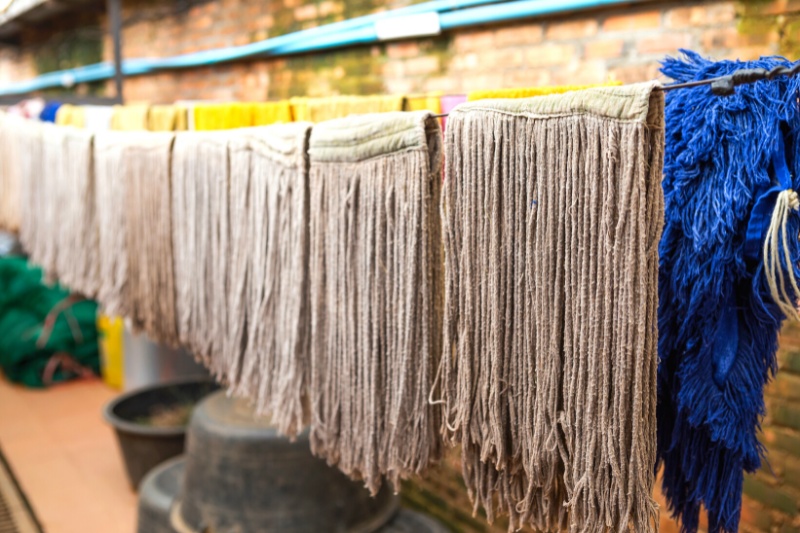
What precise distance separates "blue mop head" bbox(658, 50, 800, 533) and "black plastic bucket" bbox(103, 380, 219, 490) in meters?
2.88

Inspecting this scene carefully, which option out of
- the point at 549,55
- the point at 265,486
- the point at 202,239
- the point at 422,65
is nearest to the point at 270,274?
the point at 202,239

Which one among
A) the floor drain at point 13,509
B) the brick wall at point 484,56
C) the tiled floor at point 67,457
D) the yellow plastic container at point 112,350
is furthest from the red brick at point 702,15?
the yellow plastic container at point 112,350

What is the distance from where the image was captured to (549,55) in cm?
227

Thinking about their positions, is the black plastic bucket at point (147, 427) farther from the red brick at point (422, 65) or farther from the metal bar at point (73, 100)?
the red brick at point (422, 65)

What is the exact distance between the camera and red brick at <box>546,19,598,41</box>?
2129 millimetres

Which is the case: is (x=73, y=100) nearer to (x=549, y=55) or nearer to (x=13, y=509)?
(x=549, y=55)

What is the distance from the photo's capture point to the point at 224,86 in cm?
403

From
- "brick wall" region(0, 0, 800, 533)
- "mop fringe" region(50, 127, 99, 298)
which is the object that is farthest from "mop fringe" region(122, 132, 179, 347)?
"brick wall" region(0, 0, 800, 533)

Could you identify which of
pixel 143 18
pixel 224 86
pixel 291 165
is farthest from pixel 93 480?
pixel 291 165

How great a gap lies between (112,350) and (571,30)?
4.17 m

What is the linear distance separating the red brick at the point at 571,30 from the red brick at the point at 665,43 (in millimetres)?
171

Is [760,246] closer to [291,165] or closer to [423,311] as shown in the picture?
[423,311]

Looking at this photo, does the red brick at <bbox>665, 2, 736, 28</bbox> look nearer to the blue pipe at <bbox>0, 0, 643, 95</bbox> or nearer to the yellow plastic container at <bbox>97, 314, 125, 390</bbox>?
the blue pipe at <bbox>0, 0, 643, 95</bbox>

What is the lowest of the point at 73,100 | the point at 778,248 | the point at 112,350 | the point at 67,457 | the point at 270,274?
the point at 67,457
